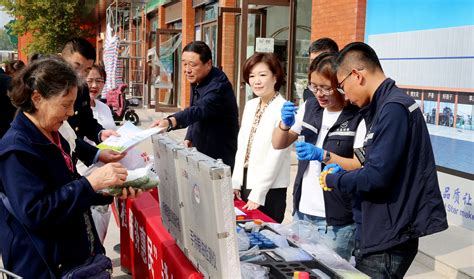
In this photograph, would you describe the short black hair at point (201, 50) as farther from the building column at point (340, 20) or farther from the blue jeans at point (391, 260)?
the building column at point (340, 20)

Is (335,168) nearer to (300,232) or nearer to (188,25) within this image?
(300,232)

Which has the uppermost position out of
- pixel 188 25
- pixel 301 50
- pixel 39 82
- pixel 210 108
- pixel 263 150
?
pixel 188 25

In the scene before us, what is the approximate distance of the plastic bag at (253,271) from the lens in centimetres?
218

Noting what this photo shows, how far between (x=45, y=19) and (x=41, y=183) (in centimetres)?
3233

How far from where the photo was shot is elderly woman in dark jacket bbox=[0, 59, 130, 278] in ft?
6.79

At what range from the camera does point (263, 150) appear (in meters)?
3.59

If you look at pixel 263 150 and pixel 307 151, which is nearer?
pixel 307 151

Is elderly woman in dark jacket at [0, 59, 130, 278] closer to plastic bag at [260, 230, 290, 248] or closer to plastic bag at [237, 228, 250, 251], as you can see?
plastic bag at [237, 228, 250, 251]

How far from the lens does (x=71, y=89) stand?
88.0 inches

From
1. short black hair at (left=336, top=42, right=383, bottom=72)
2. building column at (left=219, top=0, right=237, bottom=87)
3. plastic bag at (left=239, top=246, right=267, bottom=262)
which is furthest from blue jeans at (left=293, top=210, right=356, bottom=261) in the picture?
building column at (left=219, top=0, right=237, bottom=87)

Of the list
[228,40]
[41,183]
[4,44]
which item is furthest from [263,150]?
[4,44]

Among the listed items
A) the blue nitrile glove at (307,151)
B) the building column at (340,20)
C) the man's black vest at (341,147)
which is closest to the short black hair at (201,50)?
the man's black vest at (341,147)

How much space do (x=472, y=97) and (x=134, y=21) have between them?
77.9 ft

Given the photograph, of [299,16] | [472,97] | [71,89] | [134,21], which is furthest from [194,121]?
[134,21]
